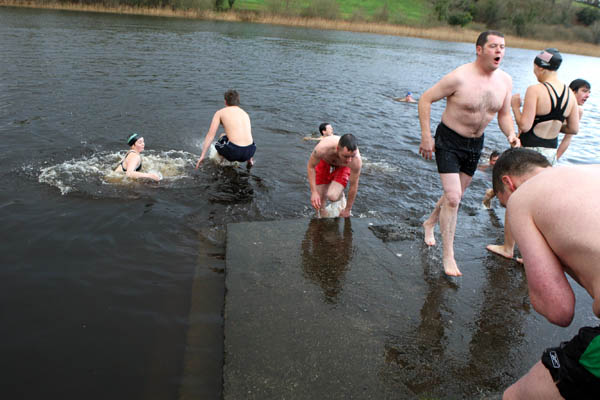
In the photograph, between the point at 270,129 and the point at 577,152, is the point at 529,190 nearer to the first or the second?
the point at 270,129

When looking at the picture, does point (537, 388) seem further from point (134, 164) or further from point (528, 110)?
point (134, 164)

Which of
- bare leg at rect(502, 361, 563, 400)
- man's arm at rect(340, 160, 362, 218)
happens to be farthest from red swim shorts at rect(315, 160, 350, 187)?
bare leg at rect(502, 361, 563, 400)

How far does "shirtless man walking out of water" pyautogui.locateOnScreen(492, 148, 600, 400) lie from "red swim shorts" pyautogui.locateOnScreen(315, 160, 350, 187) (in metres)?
3.53

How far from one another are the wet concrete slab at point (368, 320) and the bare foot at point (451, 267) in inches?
2.8

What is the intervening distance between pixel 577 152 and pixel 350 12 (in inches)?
2099

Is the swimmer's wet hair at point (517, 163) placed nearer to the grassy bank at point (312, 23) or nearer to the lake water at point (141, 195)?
the lake water at point (141, 195)

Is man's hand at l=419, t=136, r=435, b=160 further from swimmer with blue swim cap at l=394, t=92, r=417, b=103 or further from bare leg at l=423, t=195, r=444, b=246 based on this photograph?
swimmer with blue swim cap at l=394, t=92, r=417, b=103

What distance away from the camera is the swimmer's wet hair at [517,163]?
92.7 inches

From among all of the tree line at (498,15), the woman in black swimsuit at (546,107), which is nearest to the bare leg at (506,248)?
the woman in black swimsuit at (546,107)

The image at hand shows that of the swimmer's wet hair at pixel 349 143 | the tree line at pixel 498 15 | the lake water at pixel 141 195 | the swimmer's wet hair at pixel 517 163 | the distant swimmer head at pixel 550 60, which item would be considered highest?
the tree line at pixel 498 15

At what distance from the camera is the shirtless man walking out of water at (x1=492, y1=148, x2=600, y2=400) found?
1.83 meters

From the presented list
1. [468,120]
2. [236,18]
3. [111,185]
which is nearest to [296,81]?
[111,185]

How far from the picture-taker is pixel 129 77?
15.1 metres

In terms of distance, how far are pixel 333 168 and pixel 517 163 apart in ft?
11.1
